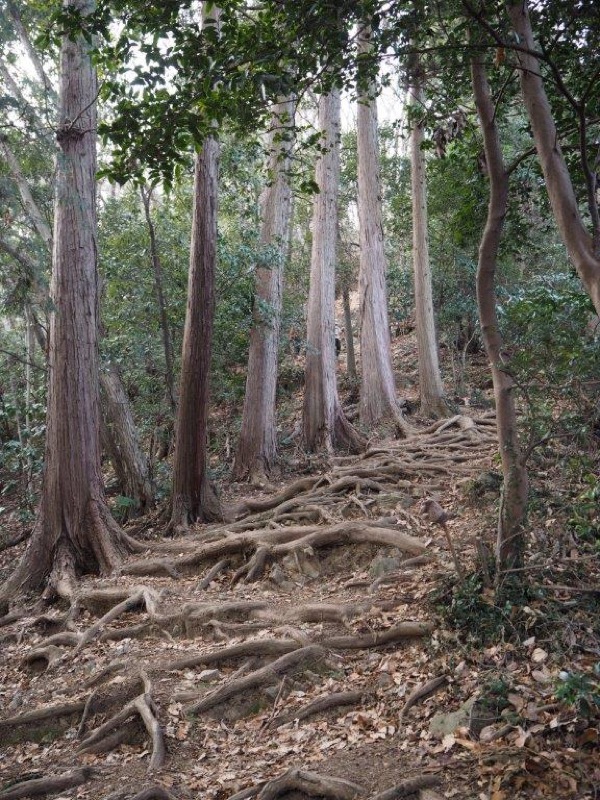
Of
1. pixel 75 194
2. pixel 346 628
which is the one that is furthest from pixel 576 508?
pixel 75 194

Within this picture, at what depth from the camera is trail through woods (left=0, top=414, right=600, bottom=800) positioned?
414cm

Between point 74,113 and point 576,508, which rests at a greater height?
point 74,113

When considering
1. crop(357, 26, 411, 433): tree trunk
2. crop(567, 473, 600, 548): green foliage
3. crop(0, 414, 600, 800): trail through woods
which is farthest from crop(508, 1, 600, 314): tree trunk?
crop(357, 26, 411, 433): tree trunk

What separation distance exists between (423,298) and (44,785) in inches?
472

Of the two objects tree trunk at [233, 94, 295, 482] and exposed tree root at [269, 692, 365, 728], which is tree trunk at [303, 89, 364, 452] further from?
exposed tree root at [269, 692, 365, 728]

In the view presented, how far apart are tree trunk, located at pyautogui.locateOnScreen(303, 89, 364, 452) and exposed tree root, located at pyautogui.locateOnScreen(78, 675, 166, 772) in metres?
7.83

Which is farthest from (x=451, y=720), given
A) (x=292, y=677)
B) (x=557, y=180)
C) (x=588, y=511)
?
(x=557, y=180)

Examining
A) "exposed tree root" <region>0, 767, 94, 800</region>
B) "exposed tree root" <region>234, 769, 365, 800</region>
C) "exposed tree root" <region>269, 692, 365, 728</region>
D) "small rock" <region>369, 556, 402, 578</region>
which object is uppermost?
"small rock" <region>369, 556, 402, 578</region>

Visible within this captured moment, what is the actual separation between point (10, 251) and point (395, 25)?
206 inches

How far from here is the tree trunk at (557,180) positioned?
398cm

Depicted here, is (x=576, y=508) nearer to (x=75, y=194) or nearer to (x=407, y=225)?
(x=75, y=194)

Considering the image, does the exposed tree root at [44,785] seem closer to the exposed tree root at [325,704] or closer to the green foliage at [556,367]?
the exposed tree root at [325,704]

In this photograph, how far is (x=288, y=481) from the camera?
39.5 feet

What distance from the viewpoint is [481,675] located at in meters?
4.70
